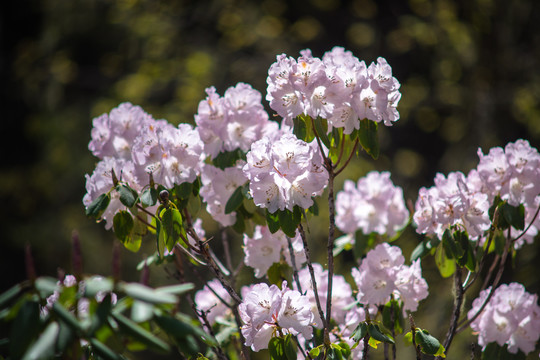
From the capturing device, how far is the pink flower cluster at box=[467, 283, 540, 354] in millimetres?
1442

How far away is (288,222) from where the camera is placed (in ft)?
3.88

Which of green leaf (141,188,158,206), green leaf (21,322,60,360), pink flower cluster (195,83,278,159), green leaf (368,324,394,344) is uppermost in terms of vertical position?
pink flower cluster (195,83,278,159)

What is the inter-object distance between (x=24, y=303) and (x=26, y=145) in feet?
23.6

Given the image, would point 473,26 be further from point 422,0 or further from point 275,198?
point 275,198

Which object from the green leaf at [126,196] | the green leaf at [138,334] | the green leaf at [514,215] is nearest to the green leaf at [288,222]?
the green leaf at [126,196]

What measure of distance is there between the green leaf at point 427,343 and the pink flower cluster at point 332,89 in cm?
48

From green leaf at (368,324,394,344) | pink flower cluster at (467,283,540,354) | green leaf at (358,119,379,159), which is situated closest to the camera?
green leaf at (368,324,394,344)

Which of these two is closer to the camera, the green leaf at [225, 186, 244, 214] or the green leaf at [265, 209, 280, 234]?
the green leaf at [265, 209, 280, 234]

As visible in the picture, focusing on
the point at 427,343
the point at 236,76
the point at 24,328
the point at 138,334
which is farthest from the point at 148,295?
the point at 236,76

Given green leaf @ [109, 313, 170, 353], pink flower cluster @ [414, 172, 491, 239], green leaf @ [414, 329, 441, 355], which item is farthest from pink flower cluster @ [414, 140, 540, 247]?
green leaf @ [109, 313, 170, 353]

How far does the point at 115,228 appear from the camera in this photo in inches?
48.8

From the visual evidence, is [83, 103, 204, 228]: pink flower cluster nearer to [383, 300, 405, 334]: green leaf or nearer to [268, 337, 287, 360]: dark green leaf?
[268, 337, 287, 360]: dark green leaf

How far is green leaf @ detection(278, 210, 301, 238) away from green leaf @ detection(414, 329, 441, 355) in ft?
1.15

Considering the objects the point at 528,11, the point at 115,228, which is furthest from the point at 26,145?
the point at 115,228
